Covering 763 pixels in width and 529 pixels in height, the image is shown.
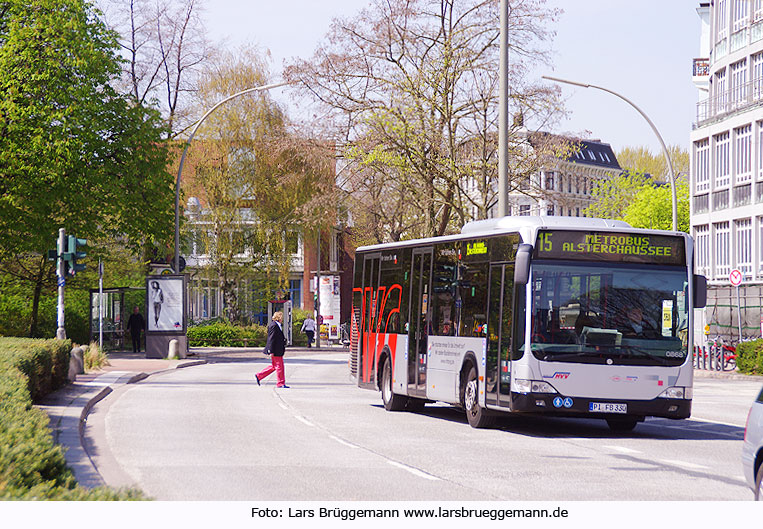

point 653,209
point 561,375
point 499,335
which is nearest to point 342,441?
point 499,335

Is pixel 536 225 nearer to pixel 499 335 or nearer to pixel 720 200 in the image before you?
pixel 499 335

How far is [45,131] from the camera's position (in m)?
38.8

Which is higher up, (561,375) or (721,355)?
(561,375)


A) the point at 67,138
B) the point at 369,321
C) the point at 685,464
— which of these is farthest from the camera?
the point at 67,138

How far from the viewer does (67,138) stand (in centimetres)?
3919

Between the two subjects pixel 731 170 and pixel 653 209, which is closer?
pixel 731 170

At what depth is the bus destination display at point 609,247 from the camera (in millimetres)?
16516

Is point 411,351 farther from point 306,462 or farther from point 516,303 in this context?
point 306,462

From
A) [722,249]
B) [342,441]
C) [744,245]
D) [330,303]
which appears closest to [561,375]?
[342,441]

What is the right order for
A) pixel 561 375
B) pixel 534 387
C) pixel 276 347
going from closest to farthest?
pixel 534 387
pixel 561 375
pixel 276 347

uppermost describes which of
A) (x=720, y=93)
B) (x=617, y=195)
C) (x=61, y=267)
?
(x=720, y=93)

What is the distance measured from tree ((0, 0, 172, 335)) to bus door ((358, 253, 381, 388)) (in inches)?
710

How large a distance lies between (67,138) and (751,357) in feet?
72.0

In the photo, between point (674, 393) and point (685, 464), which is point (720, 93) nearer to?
point (674, 393)
